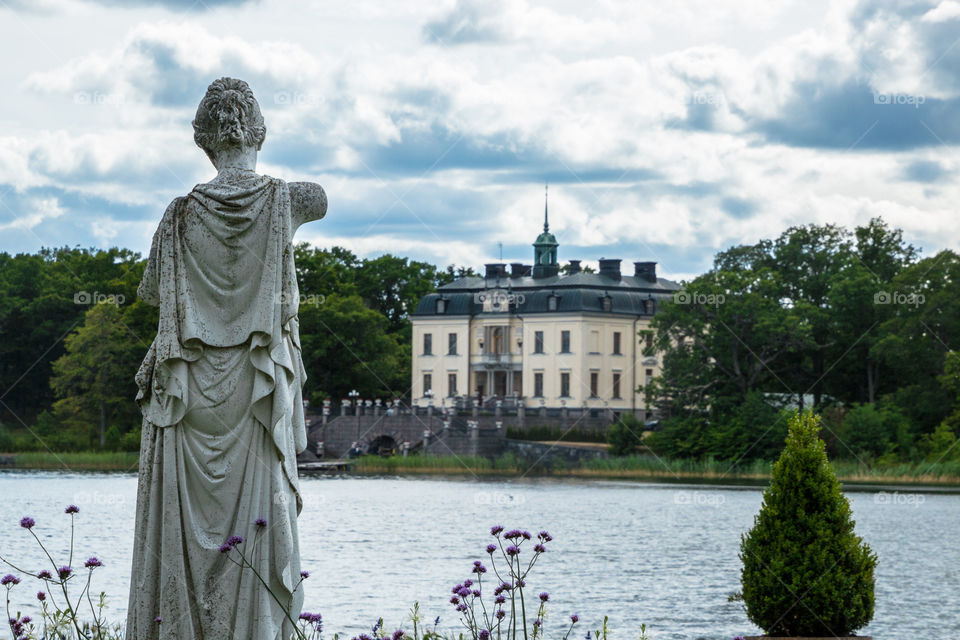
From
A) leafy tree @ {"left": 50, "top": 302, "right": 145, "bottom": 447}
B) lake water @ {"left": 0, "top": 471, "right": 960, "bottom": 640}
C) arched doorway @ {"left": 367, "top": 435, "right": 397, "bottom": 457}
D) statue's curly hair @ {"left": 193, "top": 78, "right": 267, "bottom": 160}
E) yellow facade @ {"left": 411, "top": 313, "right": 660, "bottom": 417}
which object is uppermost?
yellow facade @ {"left": 411, "top": 313, "right": 660, "bottom": 417}

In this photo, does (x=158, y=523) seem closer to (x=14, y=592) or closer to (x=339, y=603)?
(x=14, y=592)

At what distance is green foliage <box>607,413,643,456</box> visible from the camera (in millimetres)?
67562

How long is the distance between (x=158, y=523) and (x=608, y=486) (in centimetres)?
5288

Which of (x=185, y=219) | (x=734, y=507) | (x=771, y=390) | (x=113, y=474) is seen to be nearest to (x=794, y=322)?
(x=771, y=390)

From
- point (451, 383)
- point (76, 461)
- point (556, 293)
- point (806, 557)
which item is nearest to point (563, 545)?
point (806, 557)

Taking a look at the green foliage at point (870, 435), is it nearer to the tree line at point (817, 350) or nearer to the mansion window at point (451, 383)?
the tree line at point (817, 350)

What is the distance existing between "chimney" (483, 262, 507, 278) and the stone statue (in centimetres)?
9655

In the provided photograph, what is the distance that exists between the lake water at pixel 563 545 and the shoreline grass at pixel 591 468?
8.14 feet

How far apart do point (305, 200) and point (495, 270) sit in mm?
96703

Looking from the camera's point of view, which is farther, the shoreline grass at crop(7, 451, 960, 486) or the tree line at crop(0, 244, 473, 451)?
the tree line at crop(0, 244, 473, 451)

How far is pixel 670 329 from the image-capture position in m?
70.8

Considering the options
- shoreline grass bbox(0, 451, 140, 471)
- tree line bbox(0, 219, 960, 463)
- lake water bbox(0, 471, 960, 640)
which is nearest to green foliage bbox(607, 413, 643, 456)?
tree line bbox(0, 219, 960, 463)

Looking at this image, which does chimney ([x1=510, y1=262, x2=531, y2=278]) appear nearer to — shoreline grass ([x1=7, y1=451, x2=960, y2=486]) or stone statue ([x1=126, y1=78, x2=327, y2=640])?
shoreline grass ([x1=7, y1=451, x2=960, y2=486])

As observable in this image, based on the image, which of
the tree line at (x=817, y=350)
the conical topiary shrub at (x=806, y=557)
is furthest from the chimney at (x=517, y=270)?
the conical topiary shrub at (x=806, y=557)
